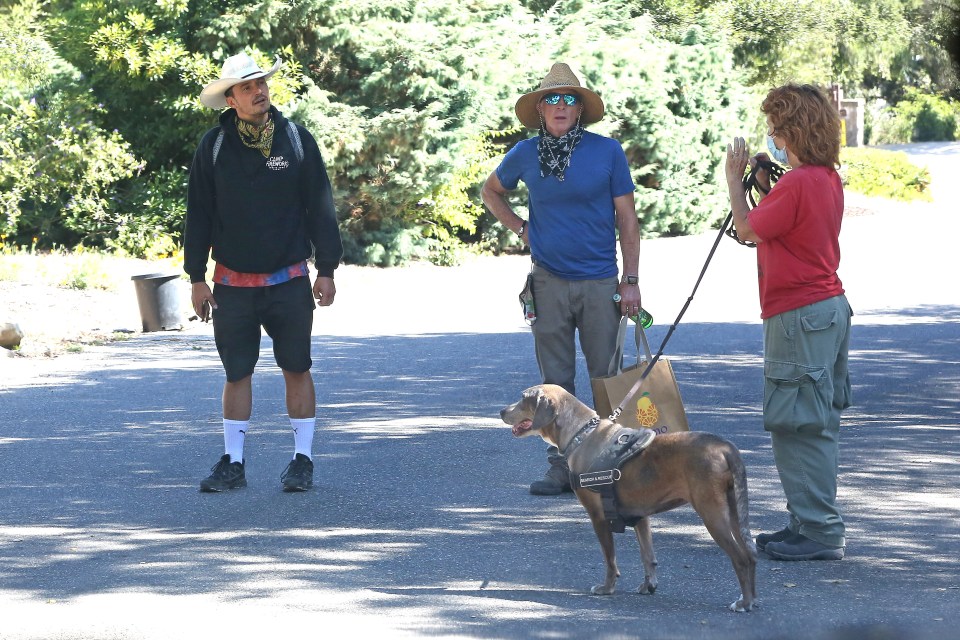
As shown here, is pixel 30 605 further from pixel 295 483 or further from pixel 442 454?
pixel 442 454

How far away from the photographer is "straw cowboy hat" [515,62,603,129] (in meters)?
6.37

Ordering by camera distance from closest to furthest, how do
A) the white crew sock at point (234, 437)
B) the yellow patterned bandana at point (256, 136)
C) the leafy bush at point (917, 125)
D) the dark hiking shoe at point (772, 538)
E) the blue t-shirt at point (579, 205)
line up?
the dark hiking shoe at point (772, 538) → the blue t-shirt at point (579, 205) → the yellow patterned bandana at point (256, 136) → the white crew sock at point (234, 437) → the leafy bush at point (917, 125)

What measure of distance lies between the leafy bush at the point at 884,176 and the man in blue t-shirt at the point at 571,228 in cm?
2716

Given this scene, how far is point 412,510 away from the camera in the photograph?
21.0ft

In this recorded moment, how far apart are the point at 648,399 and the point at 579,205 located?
1147mm

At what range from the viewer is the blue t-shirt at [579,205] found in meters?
6.35

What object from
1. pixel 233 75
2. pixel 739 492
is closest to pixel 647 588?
pixel 739 492

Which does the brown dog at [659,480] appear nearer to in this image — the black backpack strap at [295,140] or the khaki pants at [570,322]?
the khaki pants at [570,322]

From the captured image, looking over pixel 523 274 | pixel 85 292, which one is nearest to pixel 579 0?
pixel 523 274

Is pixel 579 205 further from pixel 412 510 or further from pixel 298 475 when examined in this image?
pixel 298 475

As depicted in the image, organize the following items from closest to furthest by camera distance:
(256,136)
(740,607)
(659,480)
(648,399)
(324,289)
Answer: (740,607), (659,480), (648,399), (256,136), (324,289)

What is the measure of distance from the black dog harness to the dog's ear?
0.32 metres

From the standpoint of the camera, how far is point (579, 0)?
24.8 m

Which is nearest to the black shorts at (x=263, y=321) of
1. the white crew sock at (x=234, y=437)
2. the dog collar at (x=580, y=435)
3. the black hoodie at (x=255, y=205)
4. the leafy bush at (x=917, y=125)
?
the black hoodie at (x=255, y=205)
